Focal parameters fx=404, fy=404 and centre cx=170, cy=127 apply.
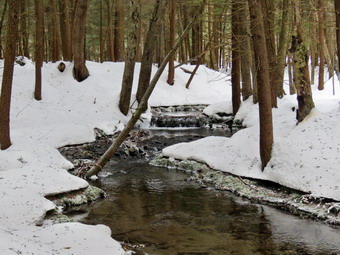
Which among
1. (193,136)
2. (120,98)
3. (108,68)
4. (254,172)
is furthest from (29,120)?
(254,172)

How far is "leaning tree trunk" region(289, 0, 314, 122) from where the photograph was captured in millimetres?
10773

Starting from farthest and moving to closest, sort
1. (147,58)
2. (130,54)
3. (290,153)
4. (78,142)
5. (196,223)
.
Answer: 1. (147,58)
2. (130,54)
3. (78,142)
4. (290,153)
5. (196,223)

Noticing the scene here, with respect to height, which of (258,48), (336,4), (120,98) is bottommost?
(120,98)

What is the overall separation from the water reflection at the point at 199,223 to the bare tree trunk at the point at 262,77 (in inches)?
64.0

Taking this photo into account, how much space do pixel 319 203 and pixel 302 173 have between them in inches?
39.9

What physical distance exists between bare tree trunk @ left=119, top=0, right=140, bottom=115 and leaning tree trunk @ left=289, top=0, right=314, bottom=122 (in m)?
8.62

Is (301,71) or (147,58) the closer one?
(301,71)

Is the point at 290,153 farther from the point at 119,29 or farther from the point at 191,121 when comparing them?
the point at 119,29

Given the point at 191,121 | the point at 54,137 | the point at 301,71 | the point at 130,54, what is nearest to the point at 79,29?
the point at 130,54

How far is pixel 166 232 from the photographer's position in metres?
7.27

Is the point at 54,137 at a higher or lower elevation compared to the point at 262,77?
lower

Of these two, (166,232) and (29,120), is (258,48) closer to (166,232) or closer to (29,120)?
(166,232)

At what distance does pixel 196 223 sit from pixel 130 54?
39.1 ft

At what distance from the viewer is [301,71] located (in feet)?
35.8
